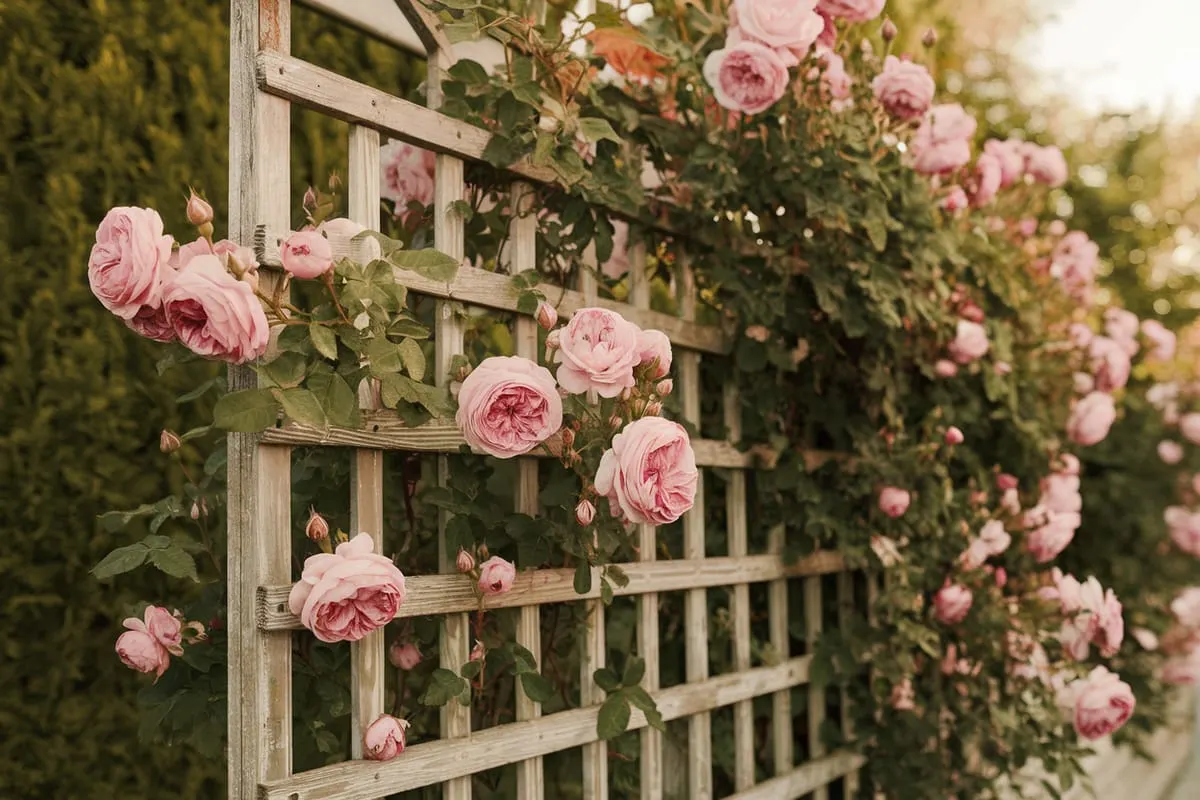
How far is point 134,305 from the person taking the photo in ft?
3.45

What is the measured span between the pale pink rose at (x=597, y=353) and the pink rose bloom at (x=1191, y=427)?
3.37 metres

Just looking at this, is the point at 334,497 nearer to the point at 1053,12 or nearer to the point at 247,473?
the point at 247,473

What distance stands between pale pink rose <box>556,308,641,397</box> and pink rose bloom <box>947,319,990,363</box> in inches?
44.7

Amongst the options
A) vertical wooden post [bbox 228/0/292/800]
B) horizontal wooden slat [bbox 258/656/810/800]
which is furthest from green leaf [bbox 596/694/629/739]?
vertical wooden post [bbox 228/0/292/800]

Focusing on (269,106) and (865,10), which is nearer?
(269,106)

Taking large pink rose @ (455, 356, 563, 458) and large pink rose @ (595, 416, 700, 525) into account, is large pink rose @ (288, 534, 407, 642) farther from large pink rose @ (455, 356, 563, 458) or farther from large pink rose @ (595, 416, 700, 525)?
large pink rose @ (595, 416, 700, 525)

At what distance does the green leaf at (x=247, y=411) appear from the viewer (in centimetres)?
113

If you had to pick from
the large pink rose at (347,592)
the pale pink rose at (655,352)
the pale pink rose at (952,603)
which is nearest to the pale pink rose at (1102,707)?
the pale pink rose at (952,603)

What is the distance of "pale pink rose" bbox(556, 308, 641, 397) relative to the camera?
1291mm

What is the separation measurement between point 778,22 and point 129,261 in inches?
44.0

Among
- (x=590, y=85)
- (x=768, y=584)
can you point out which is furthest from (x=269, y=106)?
(x=768, y=584)

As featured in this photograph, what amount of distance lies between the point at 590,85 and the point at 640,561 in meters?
0.83

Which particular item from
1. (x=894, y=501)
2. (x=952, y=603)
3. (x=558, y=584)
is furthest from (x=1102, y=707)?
(x=558, y=584)

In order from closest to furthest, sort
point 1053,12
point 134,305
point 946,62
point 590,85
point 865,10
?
point 134,305, point 590,85, point 865,10, point 946,62, point 1053,12
